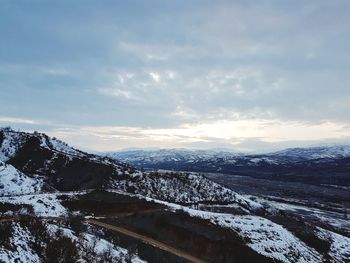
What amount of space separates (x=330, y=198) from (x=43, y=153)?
4817 inches

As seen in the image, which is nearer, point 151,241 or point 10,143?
point 151,241

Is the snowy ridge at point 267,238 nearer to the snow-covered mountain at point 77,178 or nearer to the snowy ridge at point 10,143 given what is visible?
the snow-covered mountain at point 77,178

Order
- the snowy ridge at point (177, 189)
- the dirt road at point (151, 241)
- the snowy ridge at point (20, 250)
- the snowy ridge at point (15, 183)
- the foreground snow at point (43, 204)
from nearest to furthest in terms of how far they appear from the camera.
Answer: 1. the snowy ridge at point (20, 250)
2. the dirt road at point (151, 241)
3. the foreground snow at point (43, 204)
4. the snowy ridge at point (15, 183)
5. the snowy ridge at point (177, 189)

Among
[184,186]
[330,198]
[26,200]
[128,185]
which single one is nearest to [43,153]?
[128,185]

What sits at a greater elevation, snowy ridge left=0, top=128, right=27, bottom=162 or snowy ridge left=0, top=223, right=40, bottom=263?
snowy ridge left=0, top=128, right=27, bottom=162

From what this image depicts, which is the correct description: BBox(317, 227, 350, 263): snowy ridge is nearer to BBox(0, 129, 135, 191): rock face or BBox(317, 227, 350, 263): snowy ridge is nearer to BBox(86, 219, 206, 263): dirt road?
BBox(86, 219, 206, 263): dirt road

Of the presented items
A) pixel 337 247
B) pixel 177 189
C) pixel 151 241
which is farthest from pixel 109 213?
pixel 177 189

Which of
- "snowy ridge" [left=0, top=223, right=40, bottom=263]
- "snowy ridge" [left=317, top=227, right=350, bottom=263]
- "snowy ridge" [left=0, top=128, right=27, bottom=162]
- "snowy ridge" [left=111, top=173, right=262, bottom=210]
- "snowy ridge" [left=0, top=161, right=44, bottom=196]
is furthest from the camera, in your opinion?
"snowy ridge" [left=0, top=128, right=27, bottom=162]

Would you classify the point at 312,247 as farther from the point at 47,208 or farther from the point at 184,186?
the point at 184,186

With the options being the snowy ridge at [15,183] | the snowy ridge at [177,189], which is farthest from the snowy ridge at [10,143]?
the snowy ridge at [177,189]

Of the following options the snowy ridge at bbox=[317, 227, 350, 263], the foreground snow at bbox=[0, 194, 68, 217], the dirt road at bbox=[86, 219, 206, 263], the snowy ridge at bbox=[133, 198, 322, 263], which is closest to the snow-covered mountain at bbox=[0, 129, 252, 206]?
the foreground snow at bbox=[0, 194, 68, 217]

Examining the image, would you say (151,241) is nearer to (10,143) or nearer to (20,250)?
(20,250)

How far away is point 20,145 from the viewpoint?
439 feet

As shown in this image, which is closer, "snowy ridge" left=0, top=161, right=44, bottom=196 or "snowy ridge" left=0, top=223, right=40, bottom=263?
"snowy ridge" left=0, top=223, right=40, bottom=263
